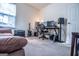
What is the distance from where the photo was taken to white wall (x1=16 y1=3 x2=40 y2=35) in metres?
2.00

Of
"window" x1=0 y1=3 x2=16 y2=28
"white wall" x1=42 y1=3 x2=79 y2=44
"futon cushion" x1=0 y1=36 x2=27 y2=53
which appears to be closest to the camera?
"futon cushion" x1=0 y1=36 x2=27 y2=53

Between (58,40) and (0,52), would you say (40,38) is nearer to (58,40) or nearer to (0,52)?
(58,40)

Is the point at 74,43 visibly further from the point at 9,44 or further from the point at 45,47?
the point at 9,44

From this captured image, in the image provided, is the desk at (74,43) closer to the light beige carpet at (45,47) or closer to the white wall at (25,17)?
the light beige carpet at (45,47)

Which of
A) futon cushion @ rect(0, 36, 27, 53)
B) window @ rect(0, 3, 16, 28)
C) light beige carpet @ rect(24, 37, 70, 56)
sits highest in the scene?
window @ rect(0, 3, 16, 28)

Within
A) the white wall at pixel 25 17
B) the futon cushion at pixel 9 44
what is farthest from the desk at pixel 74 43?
the futon cushion at pixel 9 44

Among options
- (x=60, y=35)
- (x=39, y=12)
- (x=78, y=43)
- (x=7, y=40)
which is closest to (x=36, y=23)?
(x=39, y=12)

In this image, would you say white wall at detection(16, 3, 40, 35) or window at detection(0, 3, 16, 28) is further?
white wall at detection(16, 3, 40, 35)

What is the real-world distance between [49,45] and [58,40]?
20 cm

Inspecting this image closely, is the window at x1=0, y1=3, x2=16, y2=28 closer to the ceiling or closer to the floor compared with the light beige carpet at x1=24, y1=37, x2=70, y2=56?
closer to the ceiling

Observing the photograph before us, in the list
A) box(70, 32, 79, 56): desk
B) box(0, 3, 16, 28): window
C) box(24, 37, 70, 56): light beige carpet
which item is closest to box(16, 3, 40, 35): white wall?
box(0, 3, 16, 28): window

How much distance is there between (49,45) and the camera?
81.0 inches

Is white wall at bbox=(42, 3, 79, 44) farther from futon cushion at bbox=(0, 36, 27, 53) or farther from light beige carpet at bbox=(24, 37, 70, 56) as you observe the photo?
futon cushion at bbox=(0, 36, 27, 53)

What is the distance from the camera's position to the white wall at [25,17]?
78.8 inches
